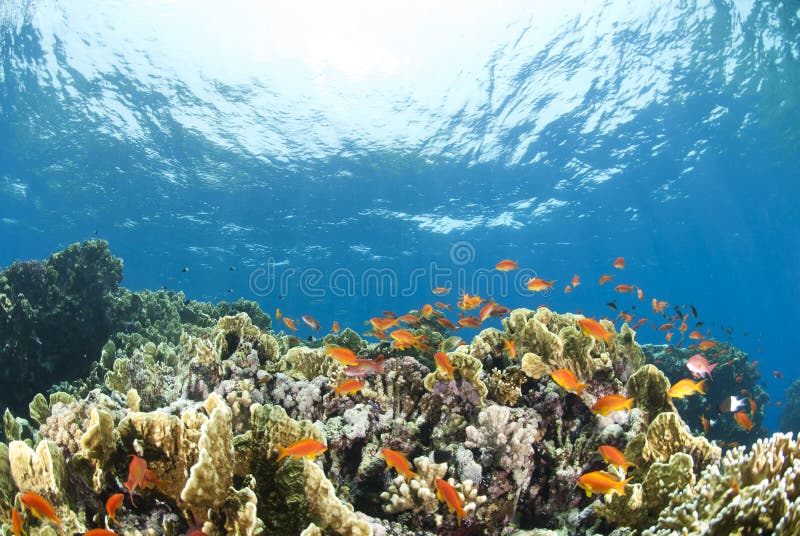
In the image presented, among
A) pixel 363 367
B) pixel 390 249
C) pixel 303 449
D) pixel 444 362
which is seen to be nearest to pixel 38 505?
pixel 303 449

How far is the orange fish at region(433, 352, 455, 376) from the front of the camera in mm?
4371

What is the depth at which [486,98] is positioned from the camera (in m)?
21.5

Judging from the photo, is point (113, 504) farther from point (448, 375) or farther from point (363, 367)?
point (448, 375)

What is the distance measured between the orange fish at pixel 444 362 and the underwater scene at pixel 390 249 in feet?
0.11

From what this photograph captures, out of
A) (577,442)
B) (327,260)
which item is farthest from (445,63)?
(327,260)

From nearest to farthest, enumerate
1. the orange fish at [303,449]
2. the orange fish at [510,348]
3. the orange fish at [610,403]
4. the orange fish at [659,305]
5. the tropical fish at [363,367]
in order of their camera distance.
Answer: the orange fish at [303,449] → the orange fish at [610,403] → the tropical fish at [363,367] → the orange fish at [510,348] → the orange fish at [659,305]

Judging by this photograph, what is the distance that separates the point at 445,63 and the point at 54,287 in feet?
60.5

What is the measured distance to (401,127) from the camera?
2397 centimetres

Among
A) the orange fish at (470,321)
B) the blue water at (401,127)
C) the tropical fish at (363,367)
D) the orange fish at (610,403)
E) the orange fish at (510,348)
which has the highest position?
the blue water at (401,127)

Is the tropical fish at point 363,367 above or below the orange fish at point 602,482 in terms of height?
above

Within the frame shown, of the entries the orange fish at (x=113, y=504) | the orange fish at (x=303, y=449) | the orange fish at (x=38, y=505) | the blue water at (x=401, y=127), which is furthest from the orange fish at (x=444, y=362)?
the blue water at (x=401, y=127)

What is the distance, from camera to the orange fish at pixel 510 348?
5.26 meters

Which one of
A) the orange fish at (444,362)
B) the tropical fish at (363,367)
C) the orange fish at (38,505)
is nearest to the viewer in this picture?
the orange fish at (38,505)

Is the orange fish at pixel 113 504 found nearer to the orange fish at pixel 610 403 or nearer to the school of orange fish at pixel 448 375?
the school of orange fish at pixel 448 375
